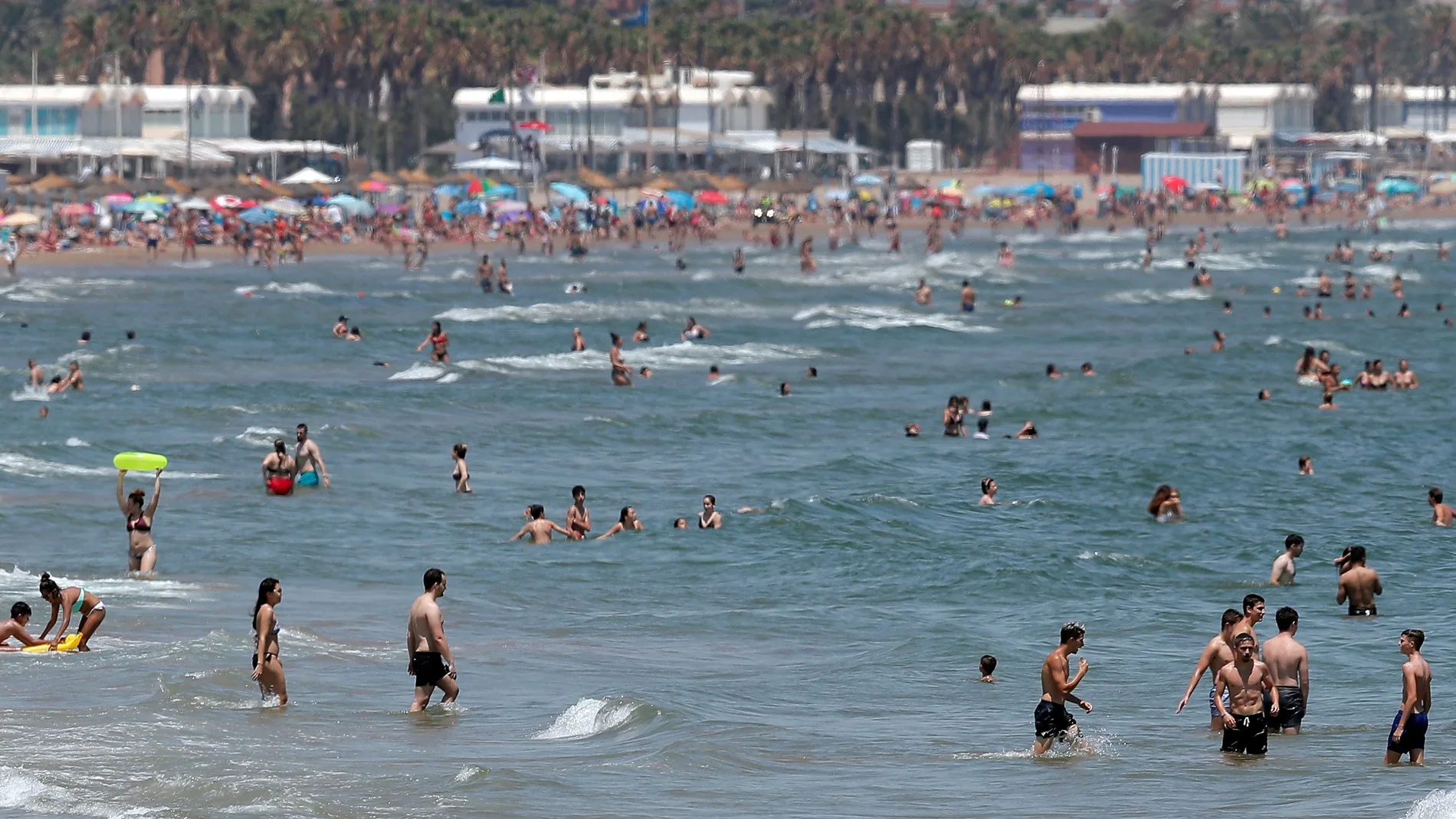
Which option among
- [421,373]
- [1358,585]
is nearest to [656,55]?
[421,373]

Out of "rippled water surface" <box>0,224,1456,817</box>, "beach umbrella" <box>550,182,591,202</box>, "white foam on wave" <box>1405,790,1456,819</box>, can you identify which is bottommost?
"rippled water surface" <box>0,224,1456,817</box>

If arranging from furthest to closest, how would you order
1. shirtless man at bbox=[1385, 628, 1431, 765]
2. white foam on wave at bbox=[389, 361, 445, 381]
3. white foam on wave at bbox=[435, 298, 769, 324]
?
white foam on wave at bbox=[435, 298, 769, 324] < white foam on wave at bbox=[389, 361, 445, 381] < shirtless man at bbox=[1385, 628, 1431, 765]

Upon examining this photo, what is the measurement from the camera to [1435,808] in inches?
485

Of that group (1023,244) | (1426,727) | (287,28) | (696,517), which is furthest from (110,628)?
(287,28)

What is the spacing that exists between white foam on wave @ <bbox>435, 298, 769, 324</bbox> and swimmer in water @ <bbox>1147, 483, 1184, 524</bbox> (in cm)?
2671

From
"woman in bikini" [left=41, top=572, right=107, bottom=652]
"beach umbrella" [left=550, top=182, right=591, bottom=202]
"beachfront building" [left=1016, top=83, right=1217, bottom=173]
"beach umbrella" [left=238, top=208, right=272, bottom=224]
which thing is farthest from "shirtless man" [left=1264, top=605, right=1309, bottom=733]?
"beachfront building" [left=1016, top=83, right=1217, bottom=173]

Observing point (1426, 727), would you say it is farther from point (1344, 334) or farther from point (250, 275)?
point (250, 275)

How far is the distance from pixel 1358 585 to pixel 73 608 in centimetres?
1077

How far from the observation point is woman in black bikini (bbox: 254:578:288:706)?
15.1m

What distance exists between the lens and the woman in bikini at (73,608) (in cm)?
1744

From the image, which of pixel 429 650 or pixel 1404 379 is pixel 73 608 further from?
pixel 1404 379

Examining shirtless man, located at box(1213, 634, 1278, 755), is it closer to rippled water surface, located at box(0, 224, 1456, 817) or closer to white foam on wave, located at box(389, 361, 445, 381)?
rippled water surface, located at box(0, 224, 1456, 817)

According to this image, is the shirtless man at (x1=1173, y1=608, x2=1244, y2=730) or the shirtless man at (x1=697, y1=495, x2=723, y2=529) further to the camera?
the shirtless man at (x1=697, y1=495, x2=723, y2=529)

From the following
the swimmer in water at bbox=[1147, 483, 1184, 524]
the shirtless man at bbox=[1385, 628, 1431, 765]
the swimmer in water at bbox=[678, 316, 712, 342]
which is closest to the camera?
the shirtless man at bbox=[1385, 628, 1431, 765]
